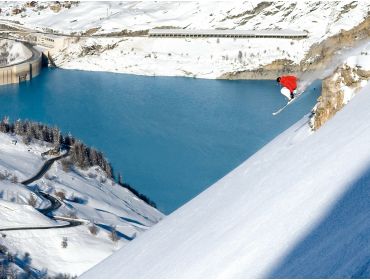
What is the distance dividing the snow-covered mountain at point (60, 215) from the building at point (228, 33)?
17853mm

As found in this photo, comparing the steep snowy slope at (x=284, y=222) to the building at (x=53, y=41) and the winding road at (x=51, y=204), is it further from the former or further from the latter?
the building at (x=53, y=41)

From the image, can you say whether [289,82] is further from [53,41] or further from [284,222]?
[53,41]

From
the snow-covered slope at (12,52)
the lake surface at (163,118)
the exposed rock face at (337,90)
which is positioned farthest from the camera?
the snow-covered slope at (12,52)

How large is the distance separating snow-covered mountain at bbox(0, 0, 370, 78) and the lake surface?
152cm

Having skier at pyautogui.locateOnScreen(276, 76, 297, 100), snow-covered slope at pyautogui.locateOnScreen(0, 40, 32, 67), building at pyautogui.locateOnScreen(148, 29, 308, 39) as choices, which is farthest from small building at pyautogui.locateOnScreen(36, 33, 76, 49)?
skier at pyautogui.locateOnScreen(276, 76, 297, 100)

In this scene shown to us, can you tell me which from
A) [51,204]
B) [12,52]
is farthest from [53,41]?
[51,204]

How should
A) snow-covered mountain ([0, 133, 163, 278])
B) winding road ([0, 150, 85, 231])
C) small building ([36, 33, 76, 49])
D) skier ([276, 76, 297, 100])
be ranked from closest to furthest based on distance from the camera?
skier ([276, 76, 297, 100]) → snow-covered mountain ([0, 133, 163, 278]) → winding road ([0, 150, 85, 231]) → small building ([36, 33, 76, 49])

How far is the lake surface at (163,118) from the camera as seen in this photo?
17625mm

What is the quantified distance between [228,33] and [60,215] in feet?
75.2

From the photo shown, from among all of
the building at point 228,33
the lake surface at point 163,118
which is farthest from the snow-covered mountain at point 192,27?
the lake surface at point 163,118

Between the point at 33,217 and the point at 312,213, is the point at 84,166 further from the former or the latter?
the point at 312,213

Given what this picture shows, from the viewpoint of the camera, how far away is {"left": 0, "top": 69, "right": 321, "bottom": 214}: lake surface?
17625 mm

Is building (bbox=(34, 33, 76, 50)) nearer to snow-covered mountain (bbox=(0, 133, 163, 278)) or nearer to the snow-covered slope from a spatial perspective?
the snow-covered slope

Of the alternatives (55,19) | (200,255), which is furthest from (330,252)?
(55,19)
